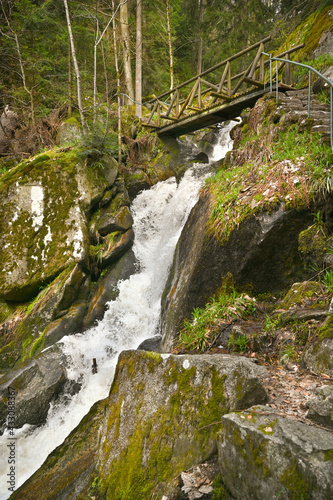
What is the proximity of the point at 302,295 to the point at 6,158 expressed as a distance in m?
12.1

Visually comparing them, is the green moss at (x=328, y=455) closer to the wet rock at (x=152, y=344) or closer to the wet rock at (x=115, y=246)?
the wet rock at (x=152, y=344)

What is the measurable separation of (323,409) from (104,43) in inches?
778

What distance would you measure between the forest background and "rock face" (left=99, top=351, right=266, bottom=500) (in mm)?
9102

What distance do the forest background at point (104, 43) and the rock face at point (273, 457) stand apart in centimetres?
1004

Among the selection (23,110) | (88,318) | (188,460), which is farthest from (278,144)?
(23,110)

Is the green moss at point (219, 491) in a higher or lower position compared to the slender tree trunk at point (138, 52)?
lower

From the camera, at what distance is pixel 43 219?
8.70m

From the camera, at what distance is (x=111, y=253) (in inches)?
338

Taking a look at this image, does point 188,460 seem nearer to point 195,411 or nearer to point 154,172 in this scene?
point 195,411

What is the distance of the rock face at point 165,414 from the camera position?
2340 mm

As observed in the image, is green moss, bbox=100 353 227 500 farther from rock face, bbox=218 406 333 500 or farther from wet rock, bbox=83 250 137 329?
wet rock, bbox=83 250 137 329

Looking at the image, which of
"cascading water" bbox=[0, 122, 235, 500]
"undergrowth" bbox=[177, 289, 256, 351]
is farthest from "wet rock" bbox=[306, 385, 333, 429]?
"cascading water" bbox=[0, 122, 235, 500]

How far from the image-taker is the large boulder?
8078 millimetres

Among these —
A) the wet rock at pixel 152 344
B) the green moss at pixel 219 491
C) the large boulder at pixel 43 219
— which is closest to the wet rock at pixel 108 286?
the large boulder at pixel 43 219
